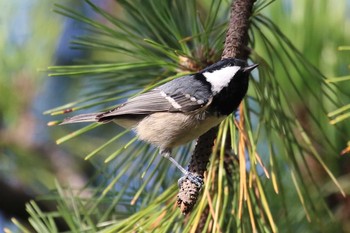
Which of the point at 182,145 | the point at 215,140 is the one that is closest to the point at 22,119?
the point at 182,145

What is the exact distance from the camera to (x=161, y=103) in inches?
44.3

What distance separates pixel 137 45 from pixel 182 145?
0.68ft

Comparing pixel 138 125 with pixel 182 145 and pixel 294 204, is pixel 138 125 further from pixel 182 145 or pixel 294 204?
pixel 294 204

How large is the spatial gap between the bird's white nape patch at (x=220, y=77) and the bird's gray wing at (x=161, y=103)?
0.03 m

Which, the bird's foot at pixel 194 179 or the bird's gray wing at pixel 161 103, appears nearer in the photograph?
the bird's foot at pixel 194 179

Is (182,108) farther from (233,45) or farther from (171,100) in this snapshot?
(233,45)

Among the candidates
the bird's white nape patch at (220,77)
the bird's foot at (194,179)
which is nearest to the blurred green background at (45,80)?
the bird's white nape patch at (220,77)

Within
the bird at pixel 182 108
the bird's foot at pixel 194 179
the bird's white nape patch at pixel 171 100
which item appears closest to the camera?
the bird's foot at pixel 194 179

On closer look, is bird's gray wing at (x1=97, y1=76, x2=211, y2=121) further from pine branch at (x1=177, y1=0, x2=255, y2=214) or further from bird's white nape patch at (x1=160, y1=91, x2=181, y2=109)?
pine branch at (x1=177, y1=0, x2=255, y2=214)

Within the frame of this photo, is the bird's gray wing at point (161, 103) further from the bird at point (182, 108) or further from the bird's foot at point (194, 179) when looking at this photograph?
the bird's foot at point (194, 179)

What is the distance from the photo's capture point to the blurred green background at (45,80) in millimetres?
1174

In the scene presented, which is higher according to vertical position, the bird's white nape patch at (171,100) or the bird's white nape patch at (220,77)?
the bird's white nape patch at (220,77)

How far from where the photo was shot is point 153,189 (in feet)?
3.53

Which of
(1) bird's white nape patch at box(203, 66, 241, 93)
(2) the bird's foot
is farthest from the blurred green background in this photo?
(2) the bird's foot
